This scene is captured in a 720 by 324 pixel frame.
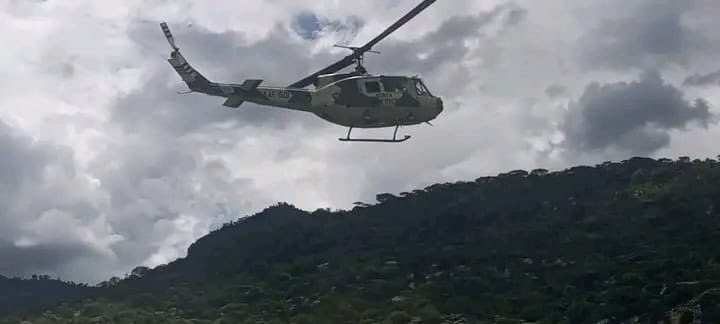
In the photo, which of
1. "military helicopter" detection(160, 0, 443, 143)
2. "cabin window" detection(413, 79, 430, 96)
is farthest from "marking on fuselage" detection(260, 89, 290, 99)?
"cabin window" detection(413, 79, 430, 96)

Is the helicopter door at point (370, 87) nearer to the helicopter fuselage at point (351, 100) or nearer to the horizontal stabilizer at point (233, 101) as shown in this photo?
the helicopter fuselage at point (351, 100)

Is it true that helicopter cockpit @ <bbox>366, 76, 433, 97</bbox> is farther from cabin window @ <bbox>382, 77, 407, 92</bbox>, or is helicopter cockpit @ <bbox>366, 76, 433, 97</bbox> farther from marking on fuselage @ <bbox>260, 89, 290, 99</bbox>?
marking on fuselage @ <bbox>260, 89, 290, 99</bbox>

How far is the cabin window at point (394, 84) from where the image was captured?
62219mm

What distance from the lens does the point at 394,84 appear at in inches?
2467

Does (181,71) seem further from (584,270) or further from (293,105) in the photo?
(584,270)

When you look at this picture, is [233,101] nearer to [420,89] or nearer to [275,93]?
[275,93]

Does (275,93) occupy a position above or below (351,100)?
above

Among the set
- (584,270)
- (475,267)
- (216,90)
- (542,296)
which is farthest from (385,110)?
Result: (475,267)

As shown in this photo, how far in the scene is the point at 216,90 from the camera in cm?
6031

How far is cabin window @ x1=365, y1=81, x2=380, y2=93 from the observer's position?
202ft

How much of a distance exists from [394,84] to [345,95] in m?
3.28

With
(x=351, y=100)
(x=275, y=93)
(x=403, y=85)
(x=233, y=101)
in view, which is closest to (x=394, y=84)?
(x=403, y=85)

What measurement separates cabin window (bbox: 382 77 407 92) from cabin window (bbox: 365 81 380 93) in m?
0.45

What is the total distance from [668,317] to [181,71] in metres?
87.6
